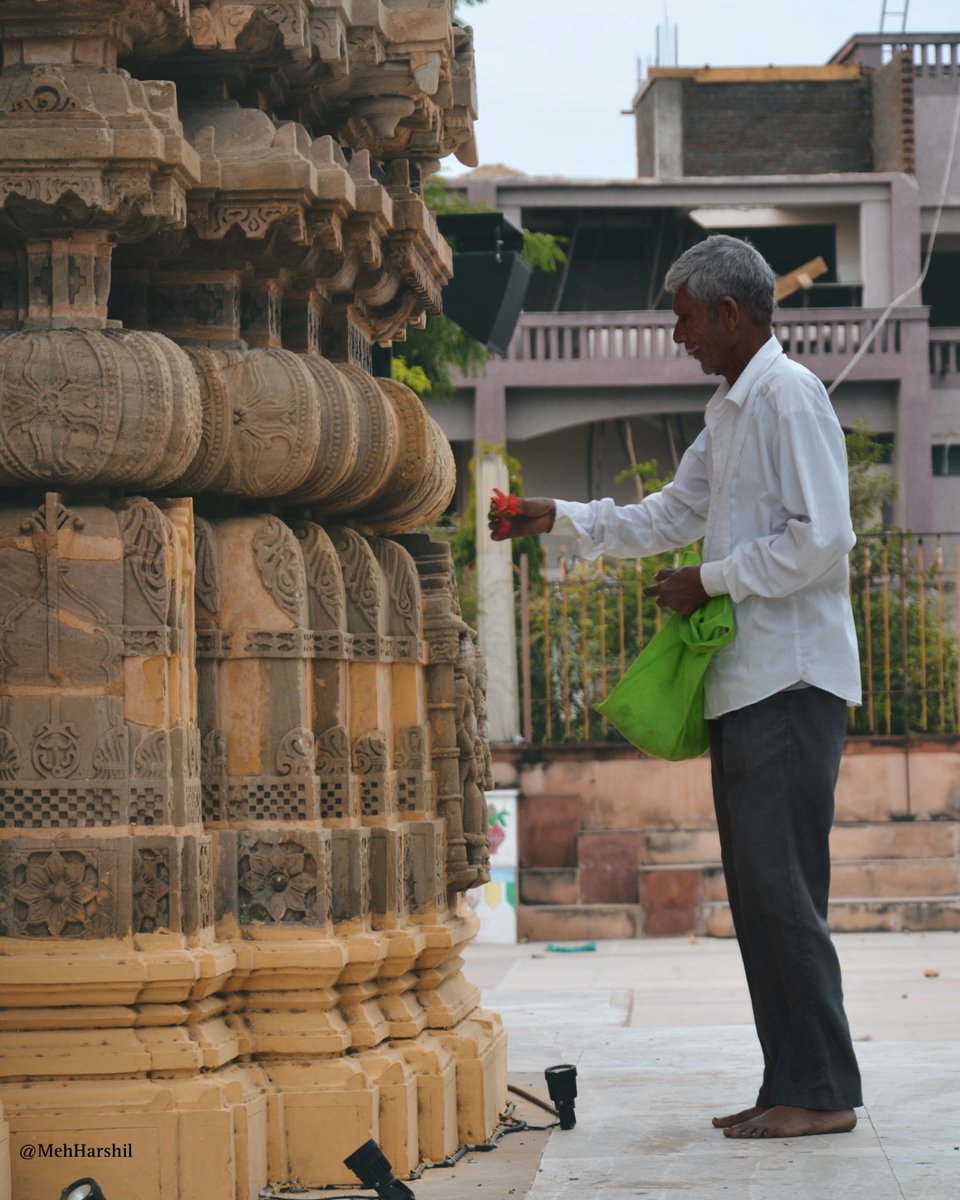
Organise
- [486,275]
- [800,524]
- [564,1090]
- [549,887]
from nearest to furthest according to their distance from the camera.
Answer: [800,524] → [564,1090] → [486,275] → [549,887]

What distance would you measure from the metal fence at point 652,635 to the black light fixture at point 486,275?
129 inches

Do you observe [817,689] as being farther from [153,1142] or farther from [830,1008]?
[153,1142]

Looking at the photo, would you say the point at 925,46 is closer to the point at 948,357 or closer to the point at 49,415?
the point at 948,357

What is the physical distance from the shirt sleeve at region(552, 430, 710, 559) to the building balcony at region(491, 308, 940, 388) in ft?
60.0

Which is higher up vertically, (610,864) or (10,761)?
(10,761)

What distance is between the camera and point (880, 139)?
26.6 m

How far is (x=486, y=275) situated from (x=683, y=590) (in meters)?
5.41

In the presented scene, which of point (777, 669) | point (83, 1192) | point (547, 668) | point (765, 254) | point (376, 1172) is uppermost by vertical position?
point (765, 254)

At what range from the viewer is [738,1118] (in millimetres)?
4945

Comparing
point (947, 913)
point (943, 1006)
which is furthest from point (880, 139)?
point (943, 1006)

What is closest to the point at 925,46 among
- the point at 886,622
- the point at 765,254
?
the point at 765,254

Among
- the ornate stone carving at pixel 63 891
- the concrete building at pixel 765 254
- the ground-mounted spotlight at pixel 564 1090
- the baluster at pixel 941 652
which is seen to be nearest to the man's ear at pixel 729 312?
the ground-mounted spotlight at pixel 564 1090

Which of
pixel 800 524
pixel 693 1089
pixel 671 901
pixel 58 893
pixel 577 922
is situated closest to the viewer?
pixel 58 893

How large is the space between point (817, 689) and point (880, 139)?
23.1 metres
